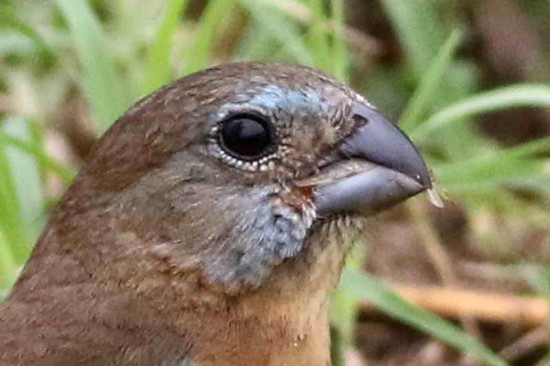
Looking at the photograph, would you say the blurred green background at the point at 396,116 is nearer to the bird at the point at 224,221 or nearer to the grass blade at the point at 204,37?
the grass blade at the point at 204,37

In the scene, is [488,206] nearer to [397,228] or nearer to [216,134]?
[397,228]

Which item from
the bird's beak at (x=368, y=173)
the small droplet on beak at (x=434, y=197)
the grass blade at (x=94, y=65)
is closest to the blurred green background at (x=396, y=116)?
the grass blade at (x=94, y=65)

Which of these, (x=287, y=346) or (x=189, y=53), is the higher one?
(x=189, y=53)

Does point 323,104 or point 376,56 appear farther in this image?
point 376,56

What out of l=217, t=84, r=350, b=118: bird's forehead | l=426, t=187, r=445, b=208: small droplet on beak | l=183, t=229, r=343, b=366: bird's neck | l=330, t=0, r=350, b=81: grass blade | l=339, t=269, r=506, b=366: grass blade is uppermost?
l=330, t=0, r=350, b=81: grass blade

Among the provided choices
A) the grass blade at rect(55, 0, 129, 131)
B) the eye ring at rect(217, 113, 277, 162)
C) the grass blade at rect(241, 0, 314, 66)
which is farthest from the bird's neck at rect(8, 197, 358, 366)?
the grass blade at rect(241, 0, 314, 66)

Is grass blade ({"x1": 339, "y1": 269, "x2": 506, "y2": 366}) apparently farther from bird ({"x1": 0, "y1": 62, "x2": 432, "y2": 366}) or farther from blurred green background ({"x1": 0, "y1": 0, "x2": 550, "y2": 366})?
bird ({"x1": 0, "y1": 62, "x2": 432, "y2": 366})

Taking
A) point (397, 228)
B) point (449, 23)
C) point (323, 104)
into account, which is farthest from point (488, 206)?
point (323, 104)
